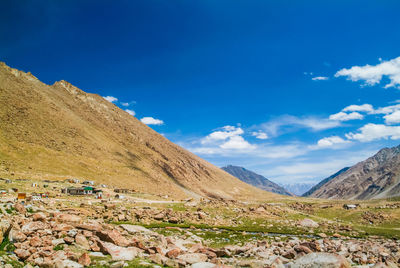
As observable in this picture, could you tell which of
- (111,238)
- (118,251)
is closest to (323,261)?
(118,251)

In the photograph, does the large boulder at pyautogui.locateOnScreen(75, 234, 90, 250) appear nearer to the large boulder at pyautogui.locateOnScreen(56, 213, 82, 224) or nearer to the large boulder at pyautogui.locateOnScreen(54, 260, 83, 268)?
the large boulder at pyautogui.locateOnScreen(54, 260, 83, 268)

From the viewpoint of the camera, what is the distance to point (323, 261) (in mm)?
15406

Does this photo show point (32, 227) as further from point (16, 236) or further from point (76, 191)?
point (76, 191)

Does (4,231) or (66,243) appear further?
(66,243)

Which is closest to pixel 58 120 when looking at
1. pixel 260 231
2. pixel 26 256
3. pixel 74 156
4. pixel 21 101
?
pixel 21 101

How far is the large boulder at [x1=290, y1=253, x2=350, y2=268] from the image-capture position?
14.9 meters

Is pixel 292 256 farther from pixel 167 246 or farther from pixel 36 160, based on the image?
pixel 36 160

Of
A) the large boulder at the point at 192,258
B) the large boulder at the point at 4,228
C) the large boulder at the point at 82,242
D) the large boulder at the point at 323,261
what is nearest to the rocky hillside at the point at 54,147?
the large boulder at the point at 4,228

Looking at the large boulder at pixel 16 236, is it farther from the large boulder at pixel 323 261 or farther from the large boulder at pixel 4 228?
the large boulder at pixel 323 261

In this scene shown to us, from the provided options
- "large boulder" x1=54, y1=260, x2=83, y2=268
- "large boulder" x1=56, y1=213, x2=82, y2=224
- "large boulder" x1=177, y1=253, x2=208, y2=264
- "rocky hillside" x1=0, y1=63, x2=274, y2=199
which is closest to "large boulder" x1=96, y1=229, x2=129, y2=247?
"large boulder" x1=56, y1=213, x2=82, y2=224

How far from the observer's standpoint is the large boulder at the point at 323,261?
14.9 metres

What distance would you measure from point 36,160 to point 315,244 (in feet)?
375

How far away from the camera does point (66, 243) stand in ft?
57.3

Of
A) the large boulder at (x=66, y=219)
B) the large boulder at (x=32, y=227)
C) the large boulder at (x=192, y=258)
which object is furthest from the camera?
the large boulder at (x=66, y=219)
